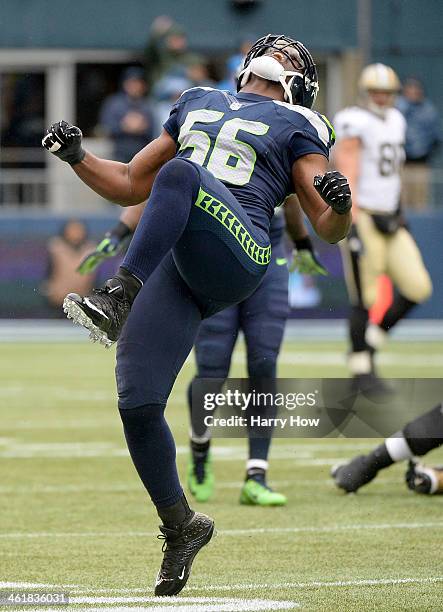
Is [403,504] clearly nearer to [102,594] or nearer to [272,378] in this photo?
[272,378]

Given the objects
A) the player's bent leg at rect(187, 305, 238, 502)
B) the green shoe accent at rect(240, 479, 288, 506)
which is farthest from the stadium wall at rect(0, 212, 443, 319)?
the green shoe accent at rect(240, 479, 288, 506)

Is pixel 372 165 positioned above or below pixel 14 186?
above

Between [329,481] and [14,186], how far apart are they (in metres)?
10.7

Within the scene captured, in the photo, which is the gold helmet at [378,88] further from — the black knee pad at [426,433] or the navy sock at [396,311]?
the black knee pad at [426,433]

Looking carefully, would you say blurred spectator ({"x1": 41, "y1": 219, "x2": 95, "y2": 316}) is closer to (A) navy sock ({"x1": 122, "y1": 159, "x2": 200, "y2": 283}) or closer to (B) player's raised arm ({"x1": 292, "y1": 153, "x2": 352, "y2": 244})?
(B) player's raised arm ({"x1": 292, "y1": 153, "x2": 352, "y2": 244})

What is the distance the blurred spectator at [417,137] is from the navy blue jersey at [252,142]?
41.8 feet

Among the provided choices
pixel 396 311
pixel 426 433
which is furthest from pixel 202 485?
pixel 396 311

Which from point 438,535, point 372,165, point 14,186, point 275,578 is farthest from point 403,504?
point 14,186

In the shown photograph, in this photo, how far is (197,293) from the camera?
14.1ft

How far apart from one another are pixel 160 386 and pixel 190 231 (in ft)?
1.44

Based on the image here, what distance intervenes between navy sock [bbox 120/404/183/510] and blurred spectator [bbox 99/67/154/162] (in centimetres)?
1214

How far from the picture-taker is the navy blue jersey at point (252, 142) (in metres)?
4.41

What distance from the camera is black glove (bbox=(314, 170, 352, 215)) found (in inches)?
167

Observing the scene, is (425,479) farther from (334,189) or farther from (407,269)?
(407,269)
